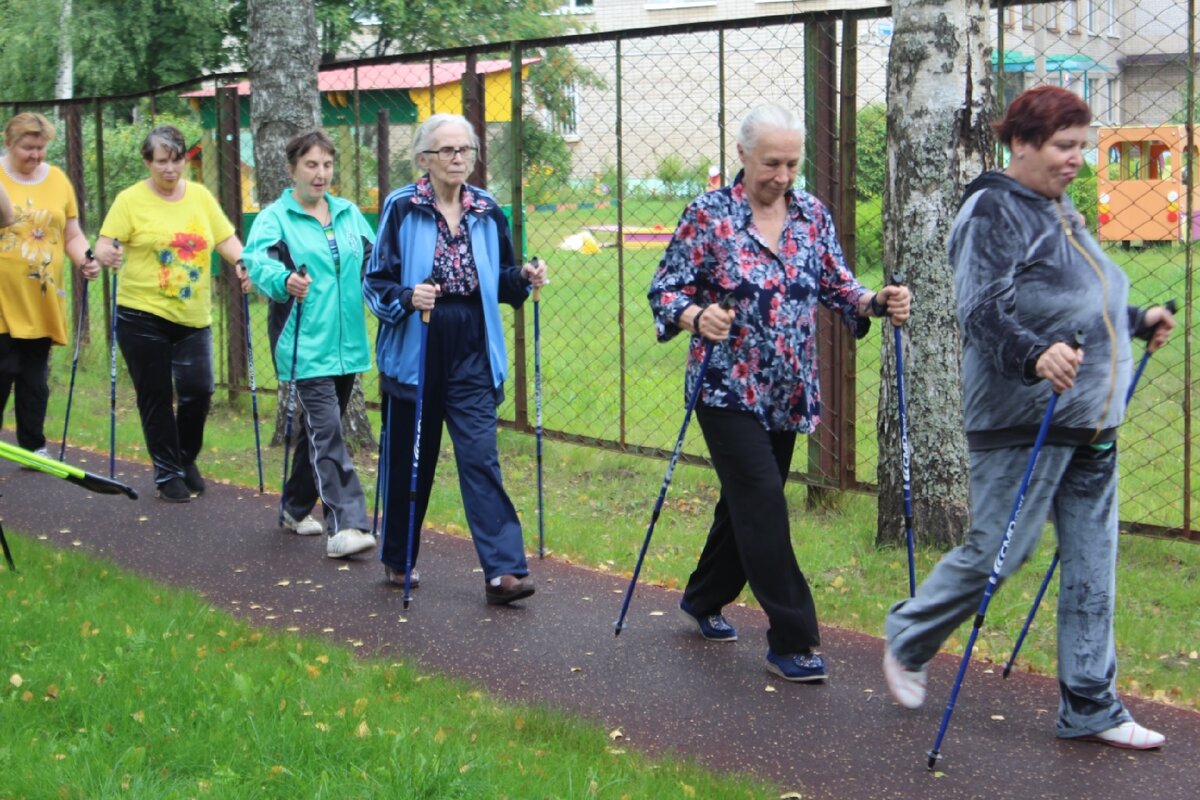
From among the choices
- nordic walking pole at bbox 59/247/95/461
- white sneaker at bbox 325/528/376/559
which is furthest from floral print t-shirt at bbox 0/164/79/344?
white sneaker at bbox 325/528/376/559

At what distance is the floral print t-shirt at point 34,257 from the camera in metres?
9.35

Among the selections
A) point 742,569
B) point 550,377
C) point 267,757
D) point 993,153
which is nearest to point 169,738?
point 267,757

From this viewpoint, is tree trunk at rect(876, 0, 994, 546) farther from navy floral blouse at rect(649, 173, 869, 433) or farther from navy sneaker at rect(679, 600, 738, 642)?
navy floral blouse at rect(649, 173, 869, 433)

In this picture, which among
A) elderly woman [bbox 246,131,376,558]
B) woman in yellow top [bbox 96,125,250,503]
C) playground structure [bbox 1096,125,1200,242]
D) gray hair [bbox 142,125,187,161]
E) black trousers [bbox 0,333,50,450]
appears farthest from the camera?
black trousers [bbox 0,333,50,450]

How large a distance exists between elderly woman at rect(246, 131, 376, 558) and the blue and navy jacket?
29.6 inches

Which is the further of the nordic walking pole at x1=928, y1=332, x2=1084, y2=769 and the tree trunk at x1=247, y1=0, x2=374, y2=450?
the tree trunk at x1=247, y1=0, x2=374, y2=450

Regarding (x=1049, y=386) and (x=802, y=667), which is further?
(x=802, y=667)

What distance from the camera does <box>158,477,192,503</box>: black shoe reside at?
9.09 meters

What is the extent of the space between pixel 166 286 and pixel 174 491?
4.06 ft

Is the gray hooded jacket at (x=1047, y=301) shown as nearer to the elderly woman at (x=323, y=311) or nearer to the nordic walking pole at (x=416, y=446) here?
the nordic walking pole at (x=416, y=446)

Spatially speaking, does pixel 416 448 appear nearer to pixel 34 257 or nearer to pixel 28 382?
pixel 34 257

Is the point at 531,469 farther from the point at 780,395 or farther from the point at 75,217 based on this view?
the point at 780,395

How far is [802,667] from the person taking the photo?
5594mm

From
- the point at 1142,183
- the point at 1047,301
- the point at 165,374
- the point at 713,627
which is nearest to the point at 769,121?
the point at 1047,301
